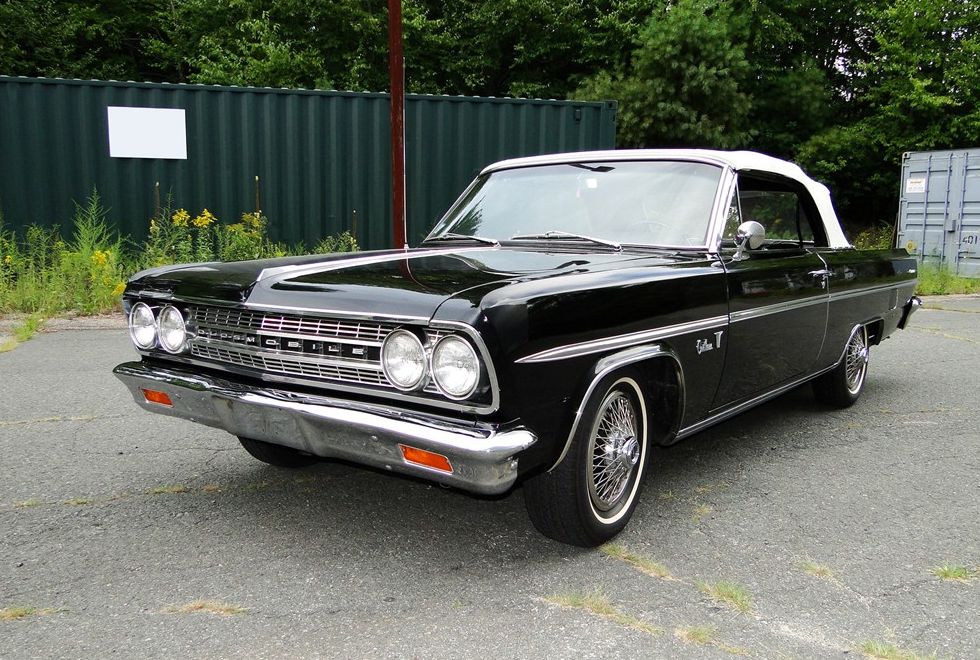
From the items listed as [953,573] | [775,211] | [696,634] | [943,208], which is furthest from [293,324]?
[943,208]

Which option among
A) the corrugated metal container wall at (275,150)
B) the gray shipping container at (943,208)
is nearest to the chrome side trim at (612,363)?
the corrugated metal container wall at (275,150)

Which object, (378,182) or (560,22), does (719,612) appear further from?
Answer: (560,22)

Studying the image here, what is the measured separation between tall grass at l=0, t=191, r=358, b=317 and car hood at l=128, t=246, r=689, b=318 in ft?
20.0

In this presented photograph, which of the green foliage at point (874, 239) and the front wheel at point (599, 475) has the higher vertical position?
the green foliage at point (874, 239)

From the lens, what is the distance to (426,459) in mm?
2455

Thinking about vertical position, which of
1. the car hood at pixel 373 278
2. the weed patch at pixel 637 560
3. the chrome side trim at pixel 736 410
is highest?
the car hood at pixel 373 278

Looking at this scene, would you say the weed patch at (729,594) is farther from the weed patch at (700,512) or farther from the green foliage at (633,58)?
the green foliage at (633,58)

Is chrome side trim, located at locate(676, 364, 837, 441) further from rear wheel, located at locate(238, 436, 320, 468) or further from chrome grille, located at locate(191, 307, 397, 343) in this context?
rear wheel, located at locate(238, 436, 320, 468)

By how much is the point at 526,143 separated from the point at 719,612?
10.1m

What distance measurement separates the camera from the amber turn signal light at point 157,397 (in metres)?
3.09

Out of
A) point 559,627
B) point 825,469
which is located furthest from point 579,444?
point 825,469

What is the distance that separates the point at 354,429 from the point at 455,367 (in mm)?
386

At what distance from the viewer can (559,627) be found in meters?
2.37

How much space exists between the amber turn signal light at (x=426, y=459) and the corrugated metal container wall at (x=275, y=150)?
9.33 m
